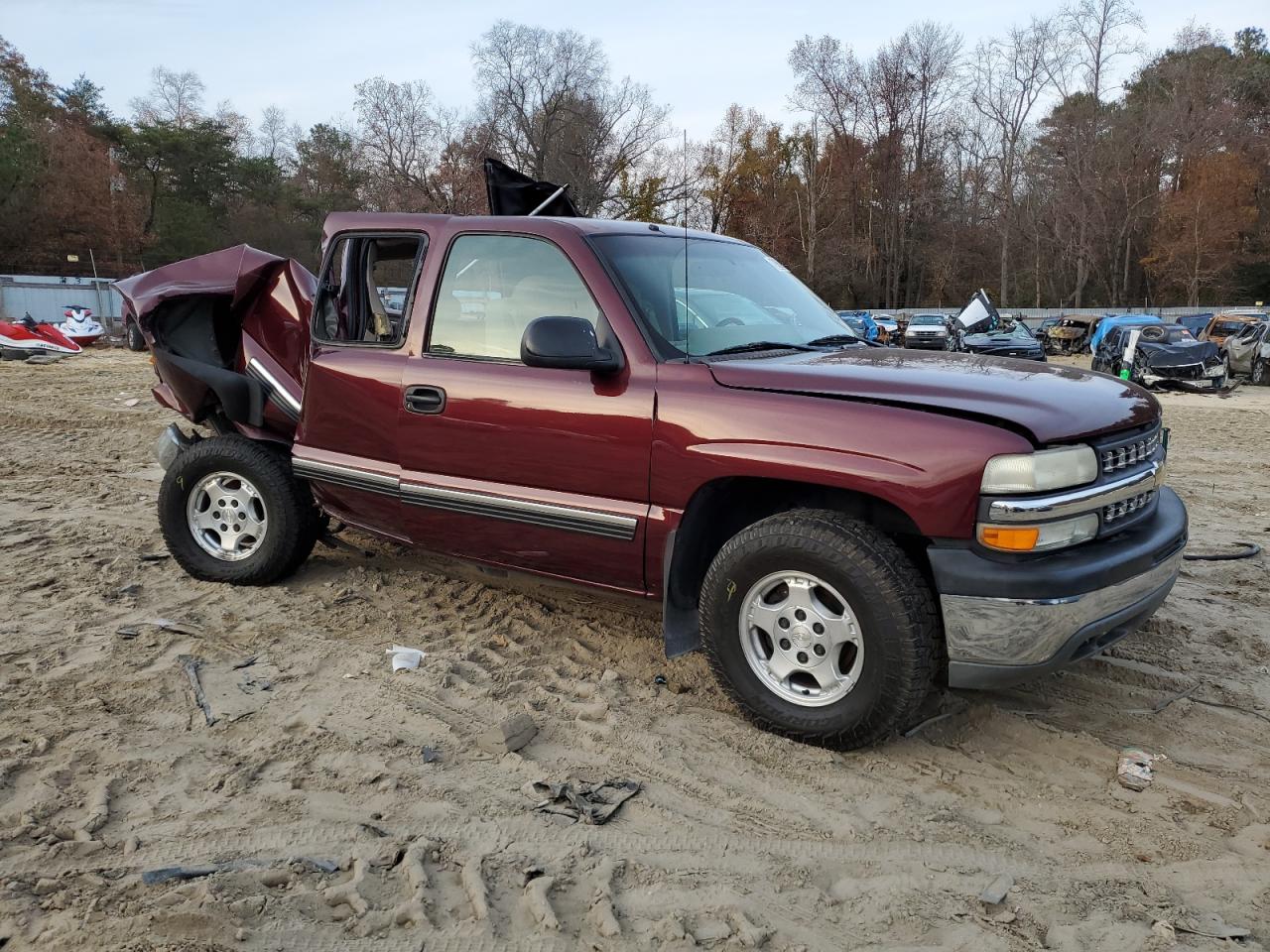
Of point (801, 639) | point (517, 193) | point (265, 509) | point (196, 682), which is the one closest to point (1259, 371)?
point (517, 193)

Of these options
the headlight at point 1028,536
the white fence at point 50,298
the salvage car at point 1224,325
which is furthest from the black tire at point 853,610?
the white fence at point 50,298

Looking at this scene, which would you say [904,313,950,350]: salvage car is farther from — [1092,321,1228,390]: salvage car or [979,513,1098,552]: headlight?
[979,513,1098,552]: headlight

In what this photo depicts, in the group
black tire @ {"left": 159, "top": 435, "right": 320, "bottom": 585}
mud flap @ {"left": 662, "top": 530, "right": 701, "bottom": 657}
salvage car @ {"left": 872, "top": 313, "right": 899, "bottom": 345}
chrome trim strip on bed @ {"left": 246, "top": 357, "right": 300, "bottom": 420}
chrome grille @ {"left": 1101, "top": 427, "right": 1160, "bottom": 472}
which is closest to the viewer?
chrome grille @ {"left": 1101, "top": 427, "right": 1160, "bottom": 472}

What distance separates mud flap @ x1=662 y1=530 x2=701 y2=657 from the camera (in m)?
3.46

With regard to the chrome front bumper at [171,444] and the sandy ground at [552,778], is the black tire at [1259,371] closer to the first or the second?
the sandy ground at [552,778]

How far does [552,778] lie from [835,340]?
2217mm

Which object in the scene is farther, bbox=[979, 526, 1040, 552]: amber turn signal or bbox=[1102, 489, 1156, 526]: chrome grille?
bbox=[1102, 489, 1156, 526]: chrome grille

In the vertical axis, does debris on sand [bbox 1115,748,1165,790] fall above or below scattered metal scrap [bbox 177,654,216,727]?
below

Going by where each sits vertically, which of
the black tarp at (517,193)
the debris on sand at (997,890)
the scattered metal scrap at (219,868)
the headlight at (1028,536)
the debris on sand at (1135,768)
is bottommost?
the debris on sand at (997,890)

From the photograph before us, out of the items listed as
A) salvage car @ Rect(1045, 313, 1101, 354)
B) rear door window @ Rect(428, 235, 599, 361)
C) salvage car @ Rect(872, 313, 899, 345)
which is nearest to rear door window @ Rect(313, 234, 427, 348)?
rear door window @ Rect(428, 235, 599, 361)

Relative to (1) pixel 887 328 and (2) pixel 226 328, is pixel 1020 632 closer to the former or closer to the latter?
(2) pixel 226 328

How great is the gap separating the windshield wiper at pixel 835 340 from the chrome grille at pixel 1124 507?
1350 millimetres

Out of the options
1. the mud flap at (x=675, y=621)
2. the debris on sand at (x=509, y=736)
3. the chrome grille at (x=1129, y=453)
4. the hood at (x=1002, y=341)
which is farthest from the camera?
the hood at (x=1002, y=341)

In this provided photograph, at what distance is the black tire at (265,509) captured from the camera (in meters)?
4.81
